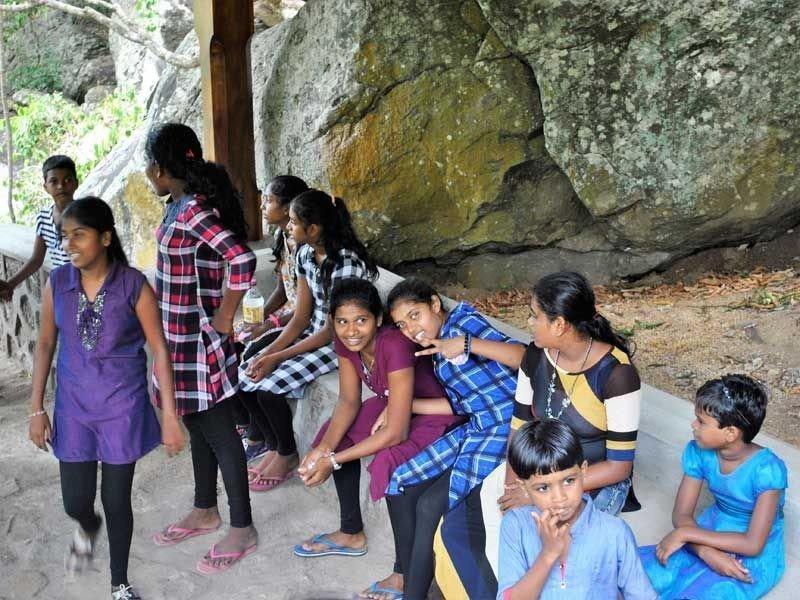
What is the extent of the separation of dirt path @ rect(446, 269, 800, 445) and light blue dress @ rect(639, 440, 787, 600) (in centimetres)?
141

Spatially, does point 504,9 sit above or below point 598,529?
above

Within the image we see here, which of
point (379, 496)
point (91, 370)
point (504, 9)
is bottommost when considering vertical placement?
point (379, 496)

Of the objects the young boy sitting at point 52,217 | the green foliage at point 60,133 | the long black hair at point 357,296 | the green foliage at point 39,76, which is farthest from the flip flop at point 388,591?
the green foliage at point 39,76

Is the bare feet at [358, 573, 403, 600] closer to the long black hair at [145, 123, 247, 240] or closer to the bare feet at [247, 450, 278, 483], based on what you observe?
the bare feet at [247, 450, 278, 483]

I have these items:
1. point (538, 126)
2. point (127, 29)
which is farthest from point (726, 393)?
point (127, 29)

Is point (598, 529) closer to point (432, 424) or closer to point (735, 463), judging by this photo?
point (735, 463)

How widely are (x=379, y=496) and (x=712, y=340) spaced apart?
247cm

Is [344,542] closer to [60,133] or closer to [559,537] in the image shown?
[559,537]

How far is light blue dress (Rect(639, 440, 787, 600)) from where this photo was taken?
90.8 inches

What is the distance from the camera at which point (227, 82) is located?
5375 millimetres

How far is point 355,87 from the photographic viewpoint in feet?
18.2

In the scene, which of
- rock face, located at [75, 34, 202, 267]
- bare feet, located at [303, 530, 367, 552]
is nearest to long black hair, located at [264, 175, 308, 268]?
bare feet, located at [303, 530, 367, 552]

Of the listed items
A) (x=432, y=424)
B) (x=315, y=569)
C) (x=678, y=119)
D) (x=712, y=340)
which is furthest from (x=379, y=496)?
(x=678, y=119)

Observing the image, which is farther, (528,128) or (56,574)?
(528,128)
